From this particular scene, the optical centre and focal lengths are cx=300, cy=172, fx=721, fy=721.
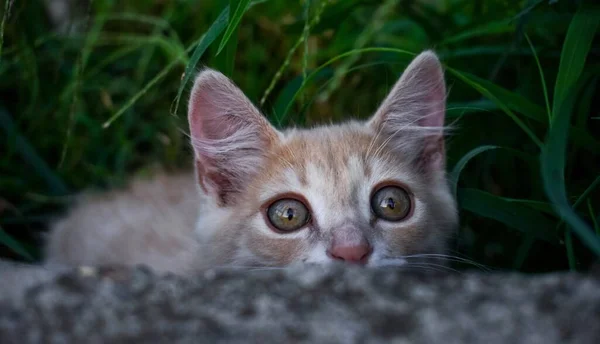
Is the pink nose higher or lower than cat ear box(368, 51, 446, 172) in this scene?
lower

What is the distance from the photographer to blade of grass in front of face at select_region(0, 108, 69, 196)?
3.05 m

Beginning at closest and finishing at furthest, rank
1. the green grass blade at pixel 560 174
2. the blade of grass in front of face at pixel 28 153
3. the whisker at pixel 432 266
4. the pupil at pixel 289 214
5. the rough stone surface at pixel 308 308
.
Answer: the rough stone surface at pixel 308 308 < the green grass blade at pixel 560 174 < the whisker at pixel 432 266 < the pupil at pixel 289 214 < the blade of grass in front of face at pixel 28 153

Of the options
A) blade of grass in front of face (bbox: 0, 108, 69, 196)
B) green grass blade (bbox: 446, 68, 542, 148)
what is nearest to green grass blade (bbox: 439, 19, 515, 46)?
green grass blade (bbox: 446, 68, 542, 148)

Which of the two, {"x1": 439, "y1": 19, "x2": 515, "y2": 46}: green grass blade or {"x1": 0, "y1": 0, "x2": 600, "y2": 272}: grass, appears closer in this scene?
{"x1": 0, "y1": 0, "x2": 600, "y2": 272}: grass

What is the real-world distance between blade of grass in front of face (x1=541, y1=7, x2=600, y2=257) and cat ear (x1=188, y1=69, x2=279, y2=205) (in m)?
0.90

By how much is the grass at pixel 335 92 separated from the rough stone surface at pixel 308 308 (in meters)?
0.32

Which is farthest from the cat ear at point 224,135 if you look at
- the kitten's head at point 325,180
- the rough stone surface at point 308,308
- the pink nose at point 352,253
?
the rough stone surface at point 308,308

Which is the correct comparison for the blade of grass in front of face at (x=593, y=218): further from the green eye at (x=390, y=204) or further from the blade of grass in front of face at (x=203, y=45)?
the blade of grass in front of face at (x=203, y=45)

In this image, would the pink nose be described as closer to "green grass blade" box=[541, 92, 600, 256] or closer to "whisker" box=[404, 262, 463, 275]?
"whisker" box=[404, 262, 463, 275]

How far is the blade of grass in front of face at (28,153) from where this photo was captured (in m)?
3.05

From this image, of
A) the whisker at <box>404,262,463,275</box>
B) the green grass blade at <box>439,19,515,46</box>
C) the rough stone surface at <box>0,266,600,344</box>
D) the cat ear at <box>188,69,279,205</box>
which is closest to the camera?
the rough stone surface at <box>0,266,600,344</box>

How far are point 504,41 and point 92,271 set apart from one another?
2176mm

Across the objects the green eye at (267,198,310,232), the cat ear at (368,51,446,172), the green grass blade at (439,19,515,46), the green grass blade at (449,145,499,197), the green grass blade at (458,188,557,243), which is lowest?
the green eye at (267,198,310,232)

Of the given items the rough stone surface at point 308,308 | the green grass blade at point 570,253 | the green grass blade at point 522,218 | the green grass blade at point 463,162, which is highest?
the green grass blade at point 463,162
